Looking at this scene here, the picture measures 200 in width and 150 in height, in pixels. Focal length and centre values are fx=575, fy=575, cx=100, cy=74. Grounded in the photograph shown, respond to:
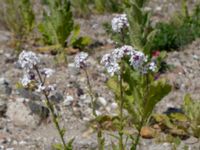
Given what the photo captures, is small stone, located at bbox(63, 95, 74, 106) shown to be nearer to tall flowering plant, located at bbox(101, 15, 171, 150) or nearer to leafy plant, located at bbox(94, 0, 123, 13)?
tall flowering plant, located at bbox(101, 15, 171, 150)

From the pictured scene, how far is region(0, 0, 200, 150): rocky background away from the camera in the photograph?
4.99 m

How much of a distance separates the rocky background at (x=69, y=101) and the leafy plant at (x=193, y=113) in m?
0.09

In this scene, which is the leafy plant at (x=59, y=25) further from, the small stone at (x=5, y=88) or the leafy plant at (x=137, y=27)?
the leafy plant at (x=137, y=27)

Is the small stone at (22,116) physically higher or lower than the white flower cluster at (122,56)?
lower

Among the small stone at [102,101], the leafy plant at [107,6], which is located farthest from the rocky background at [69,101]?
the leafy plant at [107,6]

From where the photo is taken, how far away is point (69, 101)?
18.4ft

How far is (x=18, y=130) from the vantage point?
17.1 feet

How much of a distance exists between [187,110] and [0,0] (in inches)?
201

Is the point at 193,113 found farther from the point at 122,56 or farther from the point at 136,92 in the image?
the point at 122,56

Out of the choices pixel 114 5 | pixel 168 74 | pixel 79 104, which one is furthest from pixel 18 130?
pixel 114 5

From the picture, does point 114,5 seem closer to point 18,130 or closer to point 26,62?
point 18,130

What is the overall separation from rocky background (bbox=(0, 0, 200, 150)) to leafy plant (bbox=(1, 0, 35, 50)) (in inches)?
16.8

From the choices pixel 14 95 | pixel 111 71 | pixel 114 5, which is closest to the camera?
pixel 111 71

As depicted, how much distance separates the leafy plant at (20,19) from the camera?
290 inches
